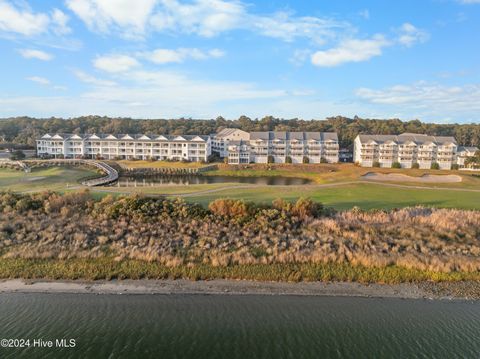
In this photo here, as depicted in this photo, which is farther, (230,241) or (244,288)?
(230,241)

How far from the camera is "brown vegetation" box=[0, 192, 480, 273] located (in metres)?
18.5

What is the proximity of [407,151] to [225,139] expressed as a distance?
4444 cm

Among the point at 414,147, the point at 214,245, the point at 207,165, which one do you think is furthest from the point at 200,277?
the point at 414,147

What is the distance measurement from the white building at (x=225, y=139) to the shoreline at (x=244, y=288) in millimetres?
68384

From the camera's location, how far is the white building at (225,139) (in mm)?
85125

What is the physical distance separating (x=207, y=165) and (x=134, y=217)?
1975 inches

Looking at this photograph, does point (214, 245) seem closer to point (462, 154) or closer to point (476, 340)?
point (476, 340)

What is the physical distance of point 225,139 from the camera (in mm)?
85438

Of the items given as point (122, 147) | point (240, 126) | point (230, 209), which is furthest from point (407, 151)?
point (122, 147)

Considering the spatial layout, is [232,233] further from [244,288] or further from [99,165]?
[99,165]

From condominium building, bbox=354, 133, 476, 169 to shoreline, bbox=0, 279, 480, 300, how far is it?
66.2 meters

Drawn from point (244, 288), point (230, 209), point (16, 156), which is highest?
point (16, 156)

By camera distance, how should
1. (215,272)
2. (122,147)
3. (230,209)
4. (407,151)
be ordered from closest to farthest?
(215,272) < (230,209) < (407,151) < (122,147)

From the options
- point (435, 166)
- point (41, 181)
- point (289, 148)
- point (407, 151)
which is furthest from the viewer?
point (289, 148)
